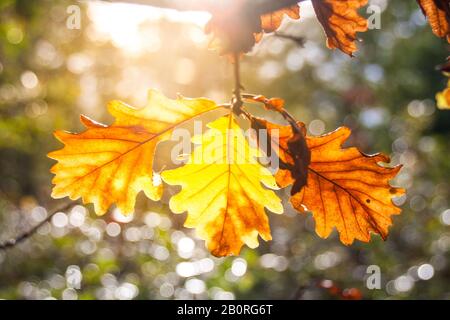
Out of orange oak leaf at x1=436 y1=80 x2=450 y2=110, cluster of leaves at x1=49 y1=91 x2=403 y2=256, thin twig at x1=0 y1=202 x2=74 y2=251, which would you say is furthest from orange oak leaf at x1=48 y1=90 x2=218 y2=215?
orange oak leaf at x1=436 y1=80 x2=450 y2=110

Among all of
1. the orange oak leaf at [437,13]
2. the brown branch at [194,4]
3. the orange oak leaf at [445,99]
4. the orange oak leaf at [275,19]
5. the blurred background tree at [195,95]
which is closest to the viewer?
the brown branch at [194,4]

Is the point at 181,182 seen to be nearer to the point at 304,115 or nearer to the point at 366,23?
the point at 366,23

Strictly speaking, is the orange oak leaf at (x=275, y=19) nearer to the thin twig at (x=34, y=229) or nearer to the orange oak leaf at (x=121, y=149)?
the orange oak leaf at (x=121, y=149)

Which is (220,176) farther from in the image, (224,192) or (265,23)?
(265,23)

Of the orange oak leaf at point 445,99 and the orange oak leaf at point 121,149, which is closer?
the orange oak leaf at point 121,149

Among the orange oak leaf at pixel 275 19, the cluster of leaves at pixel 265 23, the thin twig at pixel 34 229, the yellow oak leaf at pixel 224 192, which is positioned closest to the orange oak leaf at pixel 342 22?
the cluster of leaves at pixel 265 23

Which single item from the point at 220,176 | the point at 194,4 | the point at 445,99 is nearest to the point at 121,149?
the point at 220,176
